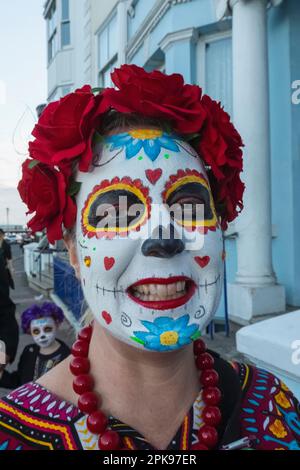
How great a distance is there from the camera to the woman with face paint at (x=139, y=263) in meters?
1.11

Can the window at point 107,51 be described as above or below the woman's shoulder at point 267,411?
above

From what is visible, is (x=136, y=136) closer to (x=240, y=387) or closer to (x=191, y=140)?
(x=191, y=140)

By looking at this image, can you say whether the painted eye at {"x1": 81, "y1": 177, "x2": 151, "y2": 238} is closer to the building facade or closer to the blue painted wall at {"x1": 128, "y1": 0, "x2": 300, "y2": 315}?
the building facade

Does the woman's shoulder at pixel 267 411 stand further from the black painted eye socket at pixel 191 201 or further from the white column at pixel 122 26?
the white column at pixel 122 26

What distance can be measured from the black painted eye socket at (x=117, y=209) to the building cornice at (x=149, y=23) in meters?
5.87

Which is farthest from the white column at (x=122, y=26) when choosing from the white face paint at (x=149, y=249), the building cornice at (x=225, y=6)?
the white face paint at (x=149, y=249)

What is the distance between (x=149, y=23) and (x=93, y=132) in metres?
6.75

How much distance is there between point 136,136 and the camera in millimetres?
1228

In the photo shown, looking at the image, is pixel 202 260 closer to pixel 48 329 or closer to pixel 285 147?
pixel 48 329

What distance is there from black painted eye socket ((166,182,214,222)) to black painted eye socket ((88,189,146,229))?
103mm

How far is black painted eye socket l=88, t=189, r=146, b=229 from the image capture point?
3.78ft

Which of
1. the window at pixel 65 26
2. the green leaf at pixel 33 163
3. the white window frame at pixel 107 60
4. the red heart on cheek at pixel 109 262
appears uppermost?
the window at pixel 65 26
